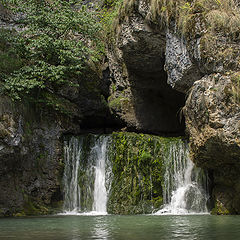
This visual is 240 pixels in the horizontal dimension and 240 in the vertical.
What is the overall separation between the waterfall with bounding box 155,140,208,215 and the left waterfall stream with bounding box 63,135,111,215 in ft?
6.43

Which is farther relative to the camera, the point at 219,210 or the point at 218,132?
the point at 219,210

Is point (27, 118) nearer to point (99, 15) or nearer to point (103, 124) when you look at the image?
point (103, 124)

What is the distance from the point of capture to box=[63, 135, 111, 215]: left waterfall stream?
37.8 feet

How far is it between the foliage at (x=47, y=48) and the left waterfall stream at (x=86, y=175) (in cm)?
224

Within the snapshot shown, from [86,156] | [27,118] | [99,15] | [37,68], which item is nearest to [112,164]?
[86,156]

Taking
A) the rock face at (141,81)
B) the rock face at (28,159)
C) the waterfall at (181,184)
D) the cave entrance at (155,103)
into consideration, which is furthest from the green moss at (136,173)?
the cave entrance at (155,103)

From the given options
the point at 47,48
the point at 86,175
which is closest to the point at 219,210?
the point at 86,175

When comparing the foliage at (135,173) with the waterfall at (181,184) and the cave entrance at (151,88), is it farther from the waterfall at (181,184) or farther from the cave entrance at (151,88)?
the cave entrance at (151,88)

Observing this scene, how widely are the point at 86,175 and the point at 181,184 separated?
316 cm

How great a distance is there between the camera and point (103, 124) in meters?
15.2

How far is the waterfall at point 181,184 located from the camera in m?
10.7

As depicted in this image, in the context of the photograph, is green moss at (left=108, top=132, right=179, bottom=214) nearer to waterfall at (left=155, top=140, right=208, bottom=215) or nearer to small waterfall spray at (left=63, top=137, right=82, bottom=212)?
waterfall at (left=155, top=140, right=208, bottom=215)

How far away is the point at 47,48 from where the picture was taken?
39.5 ft

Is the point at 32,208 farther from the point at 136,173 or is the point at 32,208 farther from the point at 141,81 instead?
the point at 141,81
